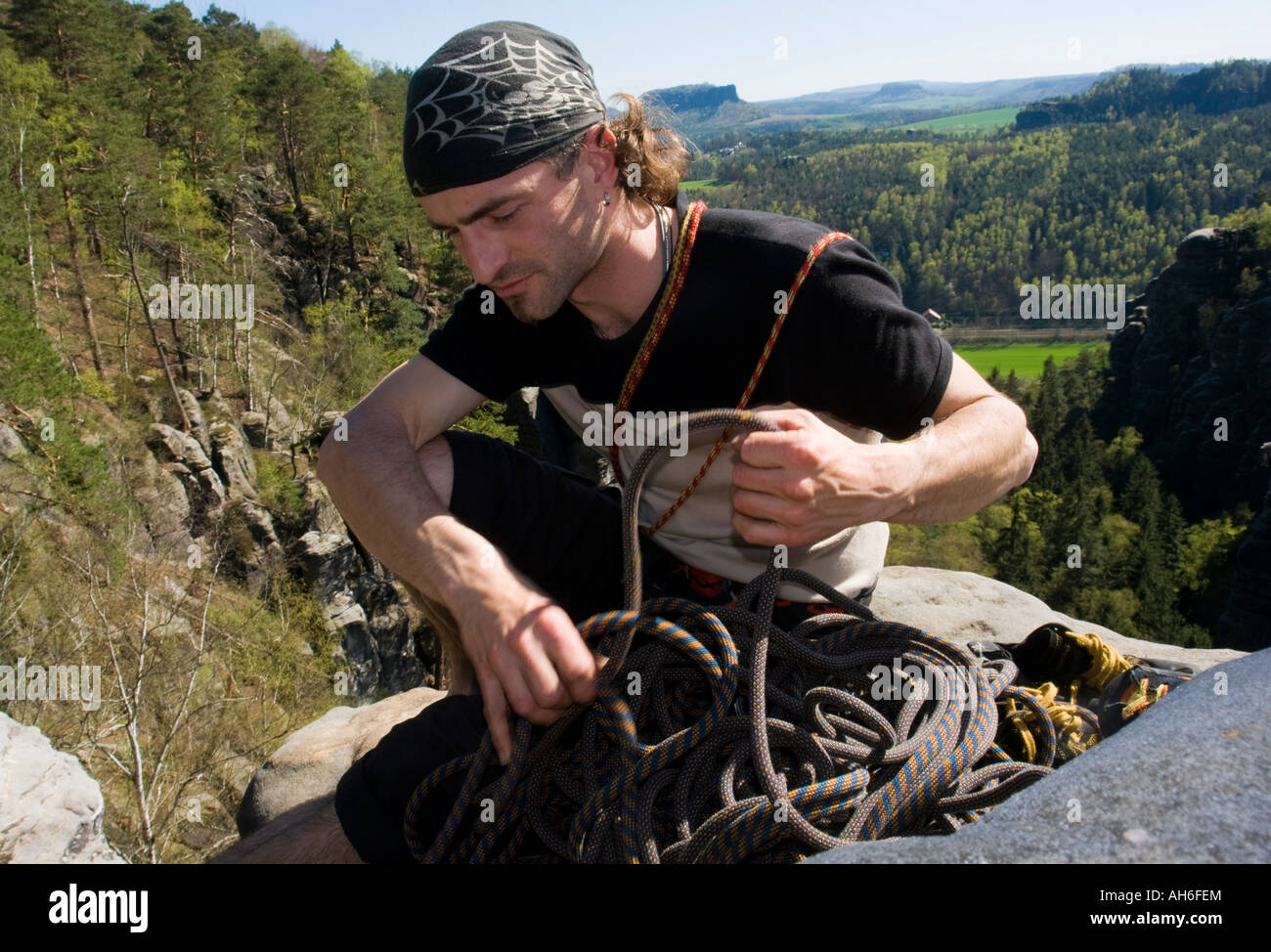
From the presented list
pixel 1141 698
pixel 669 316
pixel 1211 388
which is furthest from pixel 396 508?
pixel 1211 388

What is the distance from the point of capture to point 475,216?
103 inches

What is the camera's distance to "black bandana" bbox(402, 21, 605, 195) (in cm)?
251

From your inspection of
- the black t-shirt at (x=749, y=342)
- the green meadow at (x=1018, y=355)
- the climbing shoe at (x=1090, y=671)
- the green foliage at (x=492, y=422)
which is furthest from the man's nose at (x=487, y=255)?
the green meadow at (x=1018, y=355)

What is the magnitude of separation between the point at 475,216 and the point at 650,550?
1316mm

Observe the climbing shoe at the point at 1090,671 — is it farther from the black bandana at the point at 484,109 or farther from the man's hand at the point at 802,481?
the black bandana at the point at 484,109

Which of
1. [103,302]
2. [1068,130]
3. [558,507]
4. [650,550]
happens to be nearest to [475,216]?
[558,507]

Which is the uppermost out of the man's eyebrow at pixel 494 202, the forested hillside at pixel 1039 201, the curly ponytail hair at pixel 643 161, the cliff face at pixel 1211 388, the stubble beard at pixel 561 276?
the forested hillside at pixel 1039 201

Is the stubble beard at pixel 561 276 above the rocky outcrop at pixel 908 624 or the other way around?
above

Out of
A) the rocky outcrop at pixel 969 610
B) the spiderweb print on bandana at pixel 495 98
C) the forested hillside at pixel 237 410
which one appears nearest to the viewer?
the spiderweb print on bandana at pixel 495 98

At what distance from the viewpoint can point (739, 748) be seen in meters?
2.07

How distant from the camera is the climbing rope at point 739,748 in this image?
1.92m

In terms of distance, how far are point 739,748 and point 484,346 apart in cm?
171

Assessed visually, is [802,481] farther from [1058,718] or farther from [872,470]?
[1058,718]

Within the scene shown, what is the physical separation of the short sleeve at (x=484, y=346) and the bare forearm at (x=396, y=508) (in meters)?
0.35
